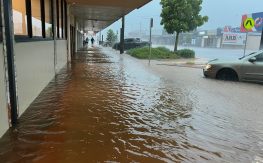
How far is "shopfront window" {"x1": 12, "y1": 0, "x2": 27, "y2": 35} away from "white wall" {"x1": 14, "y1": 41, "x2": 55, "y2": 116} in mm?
269

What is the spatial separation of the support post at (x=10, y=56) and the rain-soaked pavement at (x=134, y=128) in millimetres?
307

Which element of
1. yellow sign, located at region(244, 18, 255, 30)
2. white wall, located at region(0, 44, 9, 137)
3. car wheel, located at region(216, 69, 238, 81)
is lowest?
car wheel, located at region(216, 69, 238, 81)

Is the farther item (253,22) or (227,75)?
(253,22)

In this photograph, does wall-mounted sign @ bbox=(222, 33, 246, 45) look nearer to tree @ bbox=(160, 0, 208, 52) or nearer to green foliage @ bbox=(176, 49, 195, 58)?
tree @ bbox=(160, 0, 208, 52)

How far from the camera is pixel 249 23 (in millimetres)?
15492

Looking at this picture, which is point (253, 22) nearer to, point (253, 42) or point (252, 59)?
point (253, 42)

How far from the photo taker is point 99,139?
4.28 metres

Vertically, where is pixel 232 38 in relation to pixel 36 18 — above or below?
below

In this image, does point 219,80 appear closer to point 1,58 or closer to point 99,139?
point 99,139

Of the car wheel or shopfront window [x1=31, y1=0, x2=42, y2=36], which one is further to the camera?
the car wheel

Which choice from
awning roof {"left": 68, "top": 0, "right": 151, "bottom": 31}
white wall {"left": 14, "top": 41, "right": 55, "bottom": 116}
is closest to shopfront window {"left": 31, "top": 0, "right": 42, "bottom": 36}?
white wall {"left": 14, "top": 41, "right": 55, "bottom": 116}

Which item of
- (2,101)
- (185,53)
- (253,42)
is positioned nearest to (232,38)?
(185,53)

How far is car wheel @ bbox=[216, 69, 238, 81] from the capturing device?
37.9 ft

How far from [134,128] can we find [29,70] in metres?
2.61
